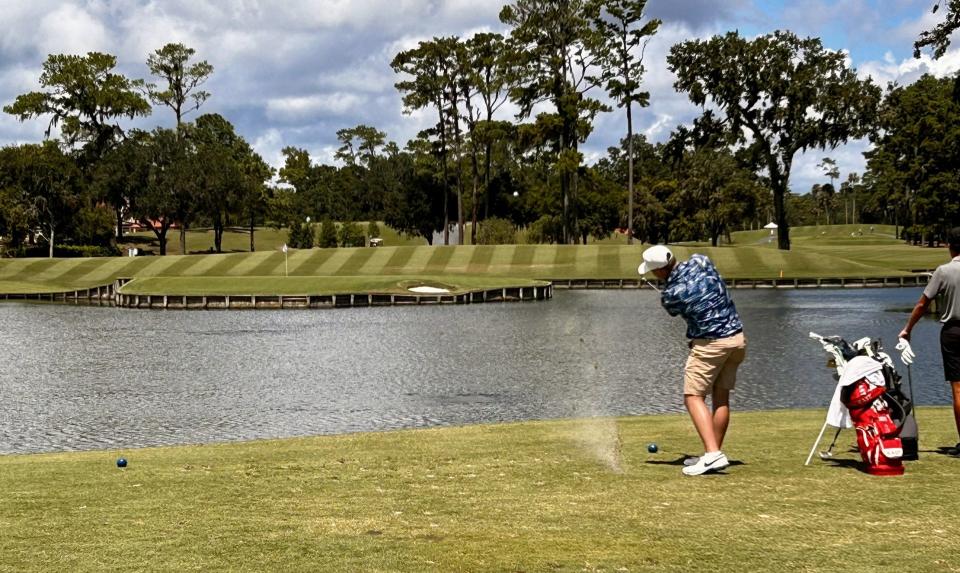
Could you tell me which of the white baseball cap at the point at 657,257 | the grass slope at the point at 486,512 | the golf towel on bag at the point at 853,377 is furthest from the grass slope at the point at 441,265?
the golf towel on bag at the point at 853,377

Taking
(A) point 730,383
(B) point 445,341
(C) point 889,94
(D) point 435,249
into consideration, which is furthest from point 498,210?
(A) point 730,383

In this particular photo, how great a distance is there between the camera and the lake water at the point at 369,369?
22859mm

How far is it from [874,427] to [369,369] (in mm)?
24474

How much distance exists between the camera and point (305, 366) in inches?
1368

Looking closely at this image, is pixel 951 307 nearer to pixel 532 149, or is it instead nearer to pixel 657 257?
pixel 657 257

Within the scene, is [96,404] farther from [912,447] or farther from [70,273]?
[70,273]

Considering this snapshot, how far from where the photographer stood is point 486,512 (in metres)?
9.30

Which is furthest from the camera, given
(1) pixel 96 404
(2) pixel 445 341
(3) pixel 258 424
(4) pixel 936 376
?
(2) pixel 445 341

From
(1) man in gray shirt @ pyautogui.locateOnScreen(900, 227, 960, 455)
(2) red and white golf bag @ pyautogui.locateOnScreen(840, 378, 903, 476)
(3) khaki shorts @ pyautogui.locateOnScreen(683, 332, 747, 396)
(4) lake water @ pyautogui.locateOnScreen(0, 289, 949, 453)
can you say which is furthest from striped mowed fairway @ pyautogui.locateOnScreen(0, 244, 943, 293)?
(2) red and white golf bag @ pyautogui.locateOnScreen(840, 378, 903, 476)

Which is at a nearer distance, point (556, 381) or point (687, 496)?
point (687, 496)

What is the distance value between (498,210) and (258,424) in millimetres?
125458

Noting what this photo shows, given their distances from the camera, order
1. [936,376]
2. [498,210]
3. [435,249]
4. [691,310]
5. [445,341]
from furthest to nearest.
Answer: [498,210] < [435,249] < [445,341] < [936,376] < [691,310]

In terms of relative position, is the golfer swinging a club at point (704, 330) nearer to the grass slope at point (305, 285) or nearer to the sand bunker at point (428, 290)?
the grass slope at point (305, 285)

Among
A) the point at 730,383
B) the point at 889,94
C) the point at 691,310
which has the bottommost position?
the point at 730,383
